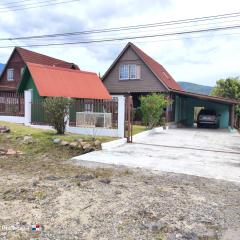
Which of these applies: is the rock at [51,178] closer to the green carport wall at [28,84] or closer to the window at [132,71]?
the green carport wall at [28,84]

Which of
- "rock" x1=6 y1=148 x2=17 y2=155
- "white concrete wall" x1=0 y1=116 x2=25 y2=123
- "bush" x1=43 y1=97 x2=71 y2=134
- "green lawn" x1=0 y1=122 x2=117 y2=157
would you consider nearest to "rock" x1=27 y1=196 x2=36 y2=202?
"green lawn" x1=0 y1=122 x2=117 y2=157

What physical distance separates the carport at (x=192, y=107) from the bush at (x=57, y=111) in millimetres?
14321

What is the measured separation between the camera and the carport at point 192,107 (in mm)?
27547

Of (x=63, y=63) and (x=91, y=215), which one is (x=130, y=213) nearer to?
(x=91, y=215)

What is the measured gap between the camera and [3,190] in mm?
7031

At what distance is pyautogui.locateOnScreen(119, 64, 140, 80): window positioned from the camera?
28125mm

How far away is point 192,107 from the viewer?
33094 mm

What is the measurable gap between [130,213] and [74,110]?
11846 millimetres

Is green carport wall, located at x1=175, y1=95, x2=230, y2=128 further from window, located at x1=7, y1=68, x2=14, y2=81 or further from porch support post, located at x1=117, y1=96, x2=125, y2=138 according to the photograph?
window, located at x1=7, y1=68, x2=14, y2=81

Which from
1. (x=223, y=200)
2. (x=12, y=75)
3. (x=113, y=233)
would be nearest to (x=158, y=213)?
(x=113, y=233)

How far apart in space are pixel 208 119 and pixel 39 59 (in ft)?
67.7

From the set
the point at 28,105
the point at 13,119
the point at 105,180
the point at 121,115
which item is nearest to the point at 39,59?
the point at 13,119

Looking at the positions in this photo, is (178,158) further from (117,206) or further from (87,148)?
(117,206)

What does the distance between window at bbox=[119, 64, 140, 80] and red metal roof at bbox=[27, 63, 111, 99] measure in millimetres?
3448
